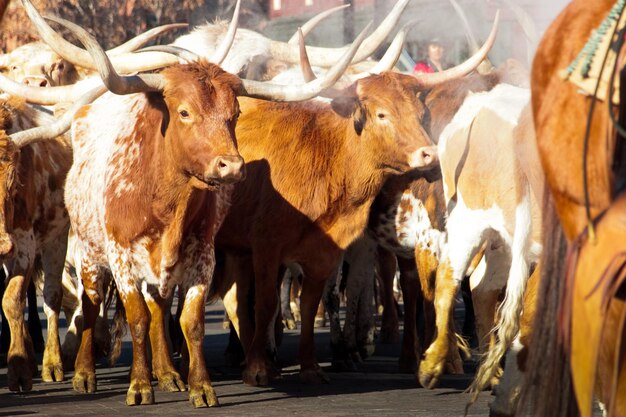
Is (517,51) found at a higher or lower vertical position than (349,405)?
higher

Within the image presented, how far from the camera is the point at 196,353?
7906 mm

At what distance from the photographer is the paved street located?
770 cm

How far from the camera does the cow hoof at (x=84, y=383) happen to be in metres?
8.62

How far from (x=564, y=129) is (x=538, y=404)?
0.82 m

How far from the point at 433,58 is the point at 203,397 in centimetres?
511

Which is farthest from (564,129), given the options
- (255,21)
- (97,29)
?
(97,29)

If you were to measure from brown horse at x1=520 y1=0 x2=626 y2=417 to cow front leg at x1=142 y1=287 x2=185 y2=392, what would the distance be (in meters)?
4.54

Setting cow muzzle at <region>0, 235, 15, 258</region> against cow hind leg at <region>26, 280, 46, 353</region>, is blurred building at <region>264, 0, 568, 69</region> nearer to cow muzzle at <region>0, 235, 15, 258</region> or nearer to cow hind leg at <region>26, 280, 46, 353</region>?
cow muzzle at <region>0, 235, 15, 258</region>

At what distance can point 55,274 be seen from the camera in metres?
10.3

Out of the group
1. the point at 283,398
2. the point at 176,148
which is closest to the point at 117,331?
the point at 283,398

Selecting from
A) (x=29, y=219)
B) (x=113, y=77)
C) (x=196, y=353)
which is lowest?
(x=196, y=353)

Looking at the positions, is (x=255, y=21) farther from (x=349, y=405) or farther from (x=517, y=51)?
(x=349, y=405)

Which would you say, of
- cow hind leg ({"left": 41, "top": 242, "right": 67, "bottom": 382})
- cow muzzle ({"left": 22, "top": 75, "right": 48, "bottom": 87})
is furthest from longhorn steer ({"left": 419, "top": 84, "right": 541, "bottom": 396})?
cow muzzle ({"left": 22, "top": 75, "right": 48, "bottom": 87})

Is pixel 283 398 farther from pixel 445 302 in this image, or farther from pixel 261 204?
pixel 261 204
